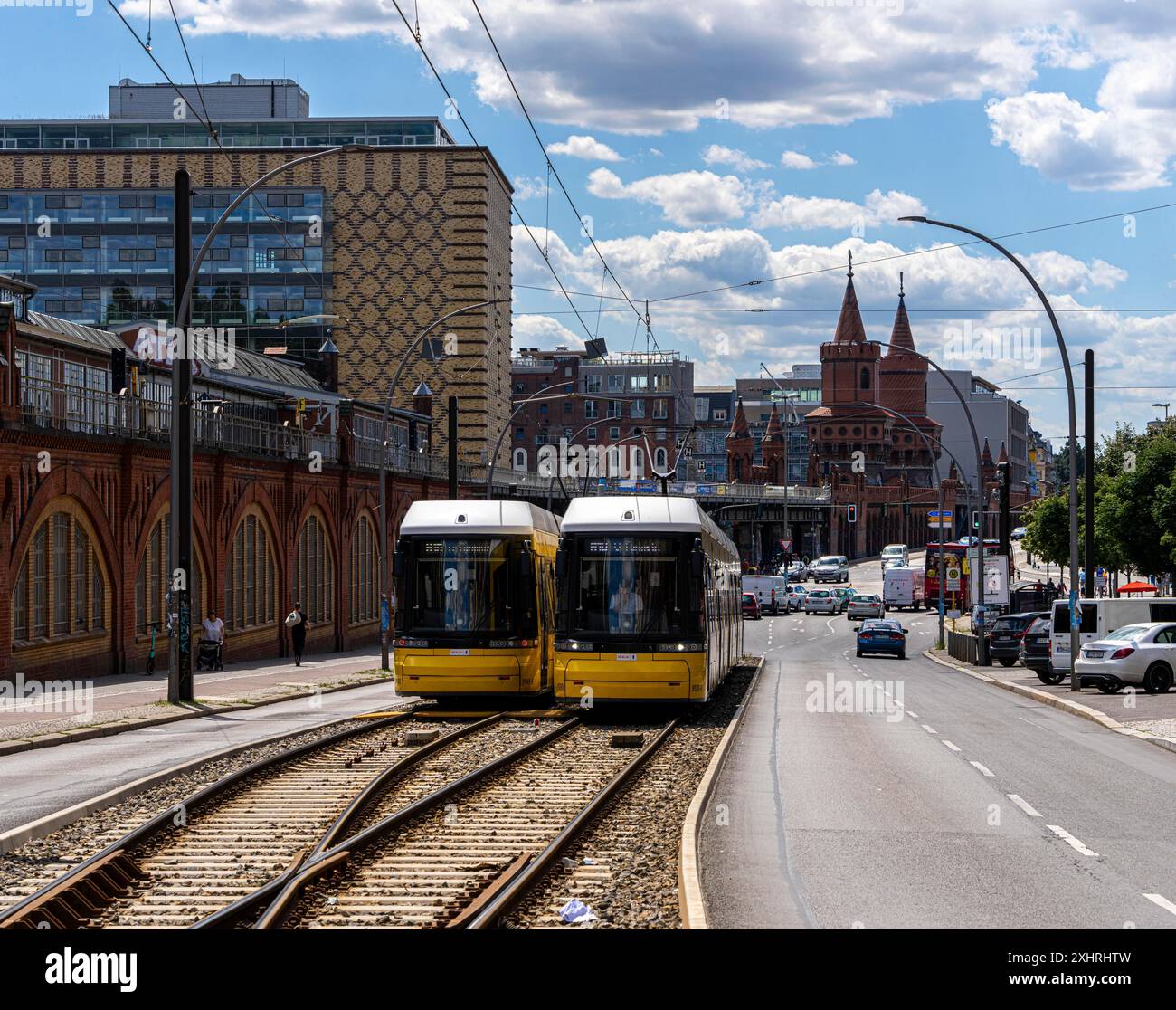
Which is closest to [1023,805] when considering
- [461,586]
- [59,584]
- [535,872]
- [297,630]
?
[535,872]

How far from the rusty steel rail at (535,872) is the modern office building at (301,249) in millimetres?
70997

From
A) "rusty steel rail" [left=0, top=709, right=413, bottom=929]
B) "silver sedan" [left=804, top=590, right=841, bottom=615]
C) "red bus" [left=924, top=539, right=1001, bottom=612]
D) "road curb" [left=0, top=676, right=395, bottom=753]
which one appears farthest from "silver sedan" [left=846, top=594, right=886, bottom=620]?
"rusty steel rail" [left=0, top=709, right=413, bottom=929]

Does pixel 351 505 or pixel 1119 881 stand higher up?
pixel 351 505

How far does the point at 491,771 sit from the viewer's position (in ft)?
57.2

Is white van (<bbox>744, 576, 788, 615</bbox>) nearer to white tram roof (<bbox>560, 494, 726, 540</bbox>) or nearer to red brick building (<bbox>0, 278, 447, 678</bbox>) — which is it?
red brick building (<bbox>0, 278, 447, 678</bbox>)

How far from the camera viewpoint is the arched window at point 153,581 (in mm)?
37500

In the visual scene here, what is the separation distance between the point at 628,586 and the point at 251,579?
23.8m

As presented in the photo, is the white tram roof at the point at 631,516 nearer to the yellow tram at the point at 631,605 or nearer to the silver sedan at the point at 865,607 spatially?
the yellow tram at the point at 631,605

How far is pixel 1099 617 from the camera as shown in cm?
3803

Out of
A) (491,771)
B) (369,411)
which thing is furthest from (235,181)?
(491,771)

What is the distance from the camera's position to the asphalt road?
10.0 meters

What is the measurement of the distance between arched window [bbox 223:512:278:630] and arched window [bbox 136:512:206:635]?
147 inches

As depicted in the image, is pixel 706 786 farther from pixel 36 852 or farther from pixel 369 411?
pixel 369 411

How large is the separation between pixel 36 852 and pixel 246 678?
23.5 metres
